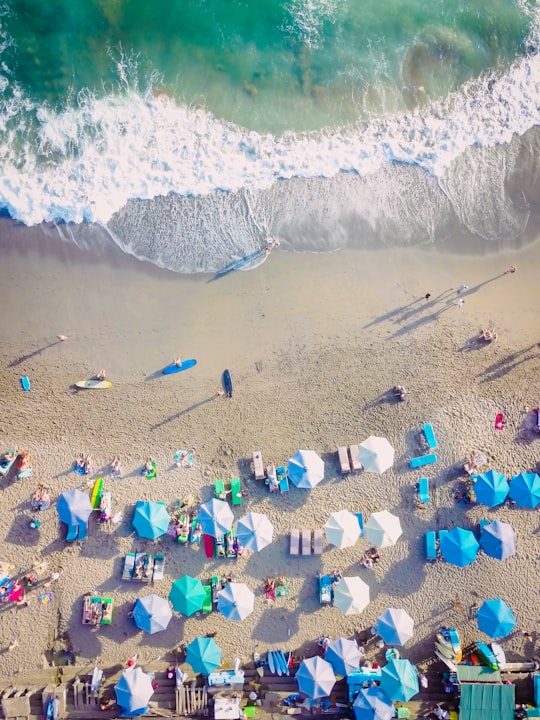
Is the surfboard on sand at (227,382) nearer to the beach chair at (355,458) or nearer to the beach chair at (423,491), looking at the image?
the beach chair at (355,458)

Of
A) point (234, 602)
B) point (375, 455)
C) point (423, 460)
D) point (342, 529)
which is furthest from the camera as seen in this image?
point (423, 460)

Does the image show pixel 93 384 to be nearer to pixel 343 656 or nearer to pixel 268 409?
pixel 268 409

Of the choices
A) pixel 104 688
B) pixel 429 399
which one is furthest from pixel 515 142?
pixel 104 688

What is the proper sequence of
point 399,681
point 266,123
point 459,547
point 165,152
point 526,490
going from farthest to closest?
point 266,123 < point 165,152 < point 526,490 < point 459,547 < point 399,681

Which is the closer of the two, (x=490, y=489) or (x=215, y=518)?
(x=215, y=518)

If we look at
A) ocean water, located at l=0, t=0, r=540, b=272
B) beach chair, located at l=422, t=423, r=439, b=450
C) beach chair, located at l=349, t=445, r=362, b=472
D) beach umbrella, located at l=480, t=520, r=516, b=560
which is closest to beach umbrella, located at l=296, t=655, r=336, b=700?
beach chair, located at l=349, t=445, r=362, b=472

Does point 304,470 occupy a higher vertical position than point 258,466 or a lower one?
higher

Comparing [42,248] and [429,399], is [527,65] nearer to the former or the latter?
[429,399]

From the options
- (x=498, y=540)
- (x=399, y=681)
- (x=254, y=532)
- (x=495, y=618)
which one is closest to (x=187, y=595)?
(x=254, y=532)
